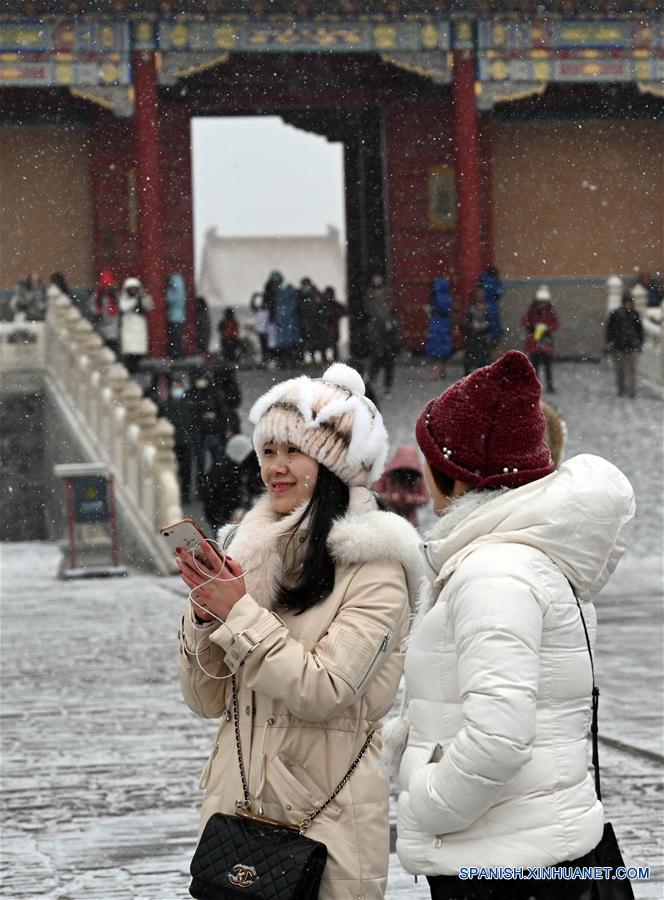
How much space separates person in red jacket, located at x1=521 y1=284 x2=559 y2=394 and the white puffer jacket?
16.4m

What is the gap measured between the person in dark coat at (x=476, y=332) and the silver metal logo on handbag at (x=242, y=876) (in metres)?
16.4

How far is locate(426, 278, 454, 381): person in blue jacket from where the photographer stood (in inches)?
781

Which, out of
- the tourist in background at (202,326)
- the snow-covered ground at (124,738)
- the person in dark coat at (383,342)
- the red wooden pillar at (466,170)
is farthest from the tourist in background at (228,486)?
the red wooden pillar at (466,170)

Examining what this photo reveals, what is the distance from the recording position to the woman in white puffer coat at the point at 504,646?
228 centimetres

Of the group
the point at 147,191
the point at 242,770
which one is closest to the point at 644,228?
the point at 147,191

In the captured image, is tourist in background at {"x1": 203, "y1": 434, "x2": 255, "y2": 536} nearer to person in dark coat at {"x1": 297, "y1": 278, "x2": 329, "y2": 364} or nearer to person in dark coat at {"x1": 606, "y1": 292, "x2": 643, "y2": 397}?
person in dark coat at {"x1": 606, "y1": 292, "x2": 643, "y2": 397}

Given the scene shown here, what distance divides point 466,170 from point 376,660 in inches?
690

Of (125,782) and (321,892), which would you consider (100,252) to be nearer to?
(125,782)

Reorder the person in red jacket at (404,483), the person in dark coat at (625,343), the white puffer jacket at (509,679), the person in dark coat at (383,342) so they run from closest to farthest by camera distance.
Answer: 1. the white puffer jacket at (509,679)
2. the person in red jacket at (404,483)
3. the person in dark coat at (625,343)
4. the person in dark coat at (383,342)

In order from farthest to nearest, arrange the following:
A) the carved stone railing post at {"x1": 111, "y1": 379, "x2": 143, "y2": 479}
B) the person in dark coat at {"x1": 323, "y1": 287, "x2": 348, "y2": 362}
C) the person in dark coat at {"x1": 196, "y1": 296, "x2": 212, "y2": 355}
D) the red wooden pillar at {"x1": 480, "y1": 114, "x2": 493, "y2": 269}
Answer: the red wooden pillar at {"x1": 480, "y1": 114, "x2": 493, "y2": 269}, the person in dark coat at {"x1": 196, "y1": 296, "x2": 212, "y2": 355}, the person in dark coat at {"x1": 323, "y1": 287, "x2": 348, "y2": 362}, the carved stone railing post at {"x1": 111, "y1": 379, "x2": 143, "y2": 479}

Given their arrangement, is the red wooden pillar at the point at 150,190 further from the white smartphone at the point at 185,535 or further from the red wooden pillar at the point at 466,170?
the white smartphone at the point at 185,535

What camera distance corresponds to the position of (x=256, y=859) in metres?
2.62

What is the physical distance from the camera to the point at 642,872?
166 inches

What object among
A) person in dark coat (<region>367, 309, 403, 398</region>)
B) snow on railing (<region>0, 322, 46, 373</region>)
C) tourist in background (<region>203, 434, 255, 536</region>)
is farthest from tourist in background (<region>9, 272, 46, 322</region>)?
tourist in background (<region>203, 434, 255, 536</region>)
